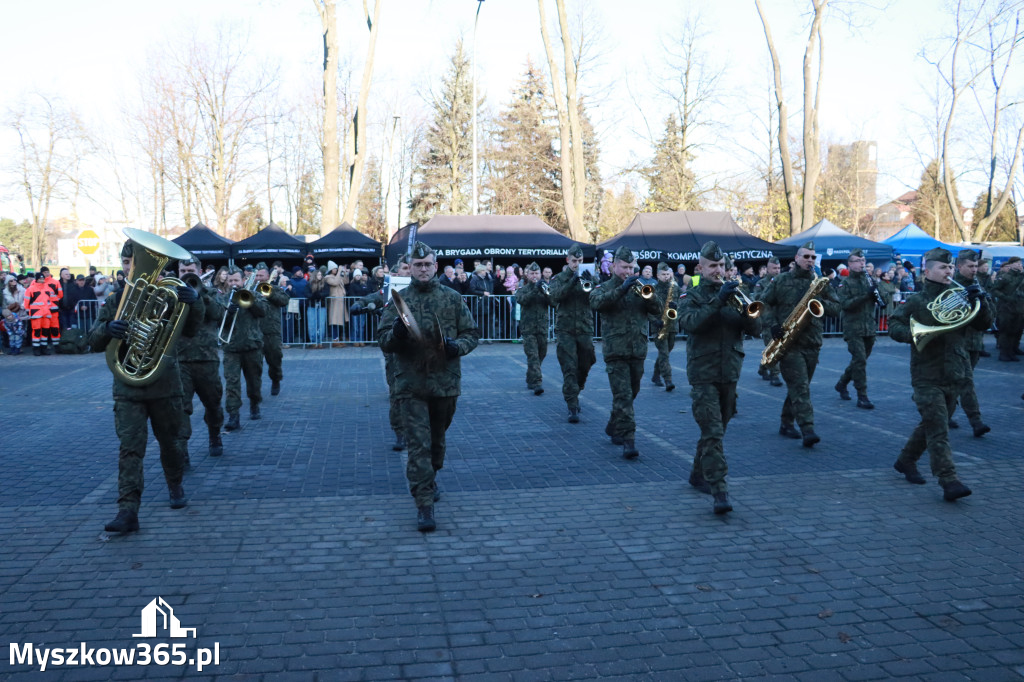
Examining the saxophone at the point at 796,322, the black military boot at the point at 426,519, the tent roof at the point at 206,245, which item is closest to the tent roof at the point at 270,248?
the tent roof at the point at 206,245

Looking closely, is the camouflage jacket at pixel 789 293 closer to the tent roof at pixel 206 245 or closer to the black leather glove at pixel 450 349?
the black leather glove at pixel 450 349

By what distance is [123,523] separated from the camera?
5348 mm

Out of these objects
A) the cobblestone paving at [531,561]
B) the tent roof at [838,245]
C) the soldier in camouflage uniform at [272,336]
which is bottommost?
the cobblestone paving at [531,561]

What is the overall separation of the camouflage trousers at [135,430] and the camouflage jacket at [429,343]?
162 centimetres

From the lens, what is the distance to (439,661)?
3639mm

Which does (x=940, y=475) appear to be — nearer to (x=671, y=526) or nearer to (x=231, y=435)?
(x=671, y=526)

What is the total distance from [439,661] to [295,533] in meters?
2.11

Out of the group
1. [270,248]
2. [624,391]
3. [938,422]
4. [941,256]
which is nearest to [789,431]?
[624,391]

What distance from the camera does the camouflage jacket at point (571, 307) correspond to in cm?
907

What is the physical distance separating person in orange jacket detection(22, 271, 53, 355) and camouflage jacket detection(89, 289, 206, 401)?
1358 cm

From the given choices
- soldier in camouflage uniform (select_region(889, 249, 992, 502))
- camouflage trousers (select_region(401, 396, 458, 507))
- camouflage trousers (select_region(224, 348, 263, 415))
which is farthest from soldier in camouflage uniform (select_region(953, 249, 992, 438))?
camouflage trousers (select_region(224, 348, 263, 415))

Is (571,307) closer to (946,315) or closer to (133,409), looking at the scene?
(946,315)

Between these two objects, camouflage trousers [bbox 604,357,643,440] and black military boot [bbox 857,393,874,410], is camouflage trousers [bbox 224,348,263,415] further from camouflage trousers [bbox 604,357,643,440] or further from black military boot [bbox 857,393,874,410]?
black military boot [bbox 857,393,874,410]

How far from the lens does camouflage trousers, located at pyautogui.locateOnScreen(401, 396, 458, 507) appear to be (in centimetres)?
550
